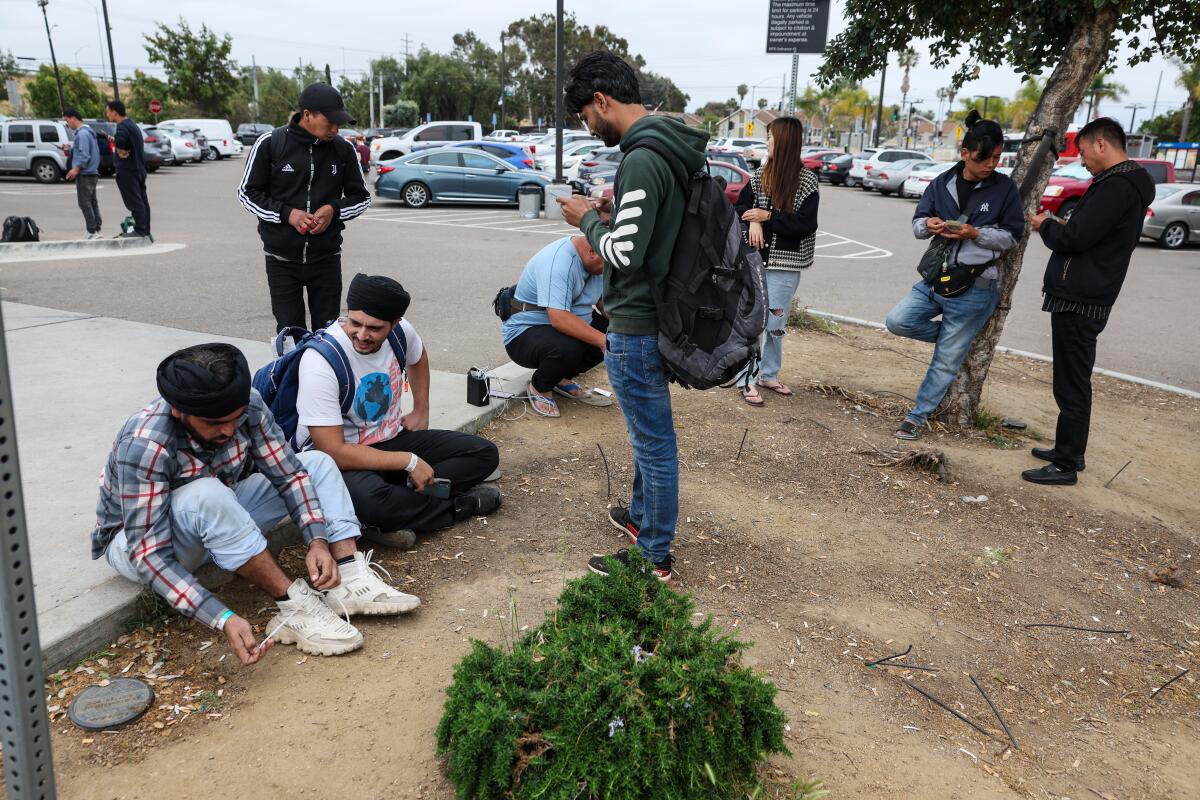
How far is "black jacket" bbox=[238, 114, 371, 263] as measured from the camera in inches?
190

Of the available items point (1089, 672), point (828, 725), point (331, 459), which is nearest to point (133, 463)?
point (331, 459)

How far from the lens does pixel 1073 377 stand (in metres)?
4.63

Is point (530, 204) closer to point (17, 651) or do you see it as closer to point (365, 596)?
point (365, 596)

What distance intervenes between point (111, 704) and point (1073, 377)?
4716mm

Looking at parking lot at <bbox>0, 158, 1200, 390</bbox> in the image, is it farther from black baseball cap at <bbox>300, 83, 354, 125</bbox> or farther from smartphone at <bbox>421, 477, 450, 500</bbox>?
smartphone at <bbox>421, 477, 450, 500</bbox>

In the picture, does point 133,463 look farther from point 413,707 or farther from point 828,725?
point 828,725

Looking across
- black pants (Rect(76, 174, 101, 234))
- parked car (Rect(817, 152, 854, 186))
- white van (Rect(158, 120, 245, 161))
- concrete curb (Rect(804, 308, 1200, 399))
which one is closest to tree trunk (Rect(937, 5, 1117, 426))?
concrete curb (Rect(804, 308, 1200, 399))

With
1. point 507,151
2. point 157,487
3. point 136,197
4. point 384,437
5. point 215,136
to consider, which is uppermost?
point 215,136

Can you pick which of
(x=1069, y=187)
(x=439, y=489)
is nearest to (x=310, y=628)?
(x=439, y=489)

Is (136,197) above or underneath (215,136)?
underneath

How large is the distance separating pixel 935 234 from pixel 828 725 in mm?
3263

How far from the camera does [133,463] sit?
2.62 meters

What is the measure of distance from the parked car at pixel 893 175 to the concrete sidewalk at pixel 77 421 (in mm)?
26489

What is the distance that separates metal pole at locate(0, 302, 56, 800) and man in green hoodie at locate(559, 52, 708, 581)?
60.8 inches
